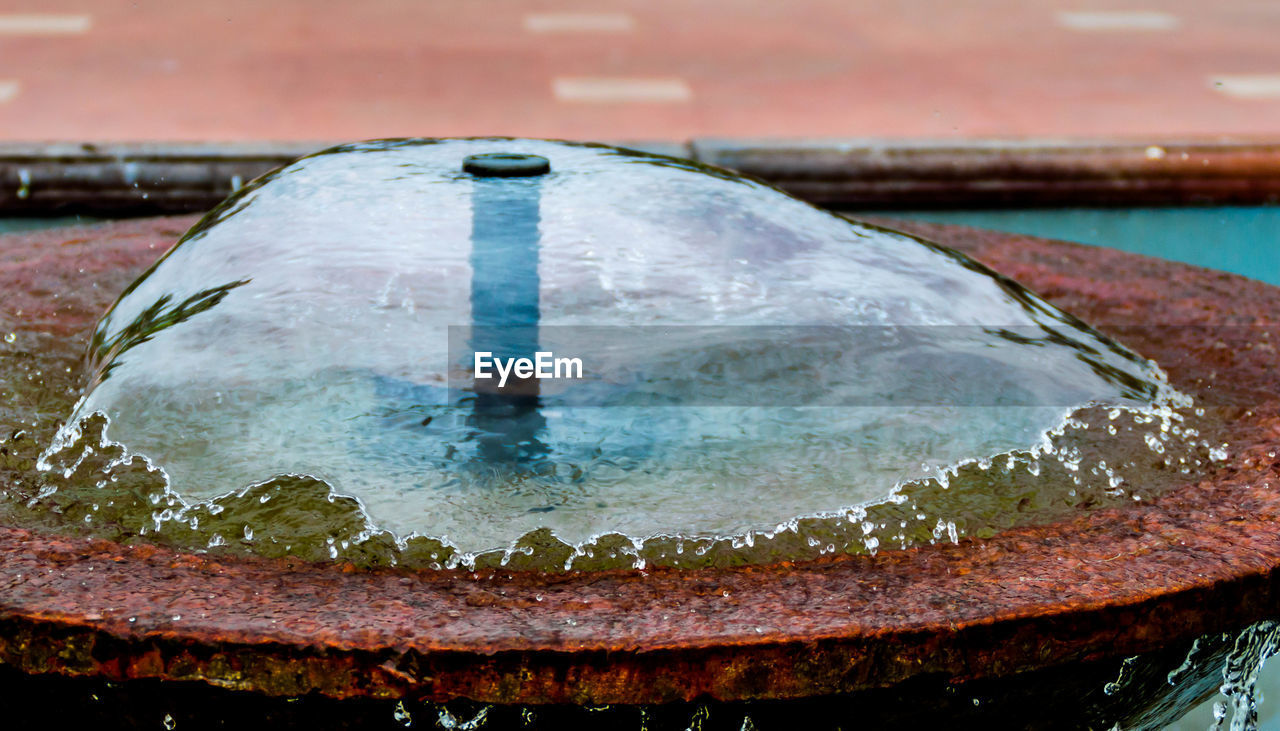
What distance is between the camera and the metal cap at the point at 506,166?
6.25 feet

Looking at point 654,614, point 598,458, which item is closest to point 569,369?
point 598,458

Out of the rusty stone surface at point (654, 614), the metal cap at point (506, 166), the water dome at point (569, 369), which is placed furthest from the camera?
the metal cap at point (506, 166)

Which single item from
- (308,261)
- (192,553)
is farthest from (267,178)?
(192,553)

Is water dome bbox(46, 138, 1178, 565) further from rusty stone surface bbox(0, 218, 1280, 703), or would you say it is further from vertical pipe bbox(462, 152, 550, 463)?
rusty stone surface bbox(0, 218, 1280, 703)

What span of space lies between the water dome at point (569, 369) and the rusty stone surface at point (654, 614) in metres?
0.12

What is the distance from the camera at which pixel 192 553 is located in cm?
138

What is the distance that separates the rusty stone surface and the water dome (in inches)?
4.9

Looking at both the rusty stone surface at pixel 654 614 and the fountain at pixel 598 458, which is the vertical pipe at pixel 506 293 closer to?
the fountain at pixel 598 458

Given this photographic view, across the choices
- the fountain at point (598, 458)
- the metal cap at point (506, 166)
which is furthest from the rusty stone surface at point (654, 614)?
the metal cap at point (506, 166)

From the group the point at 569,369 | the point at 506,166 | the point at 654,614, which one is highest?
the point at 506,166

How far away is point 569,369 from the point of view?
156 cm

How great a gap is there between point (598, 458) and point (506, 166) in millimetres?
593

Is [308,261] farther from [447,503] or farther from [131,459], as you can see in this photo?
[447,503]

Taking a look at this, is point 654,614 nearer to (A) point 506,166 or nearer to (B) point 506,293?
(B) point 506,293
